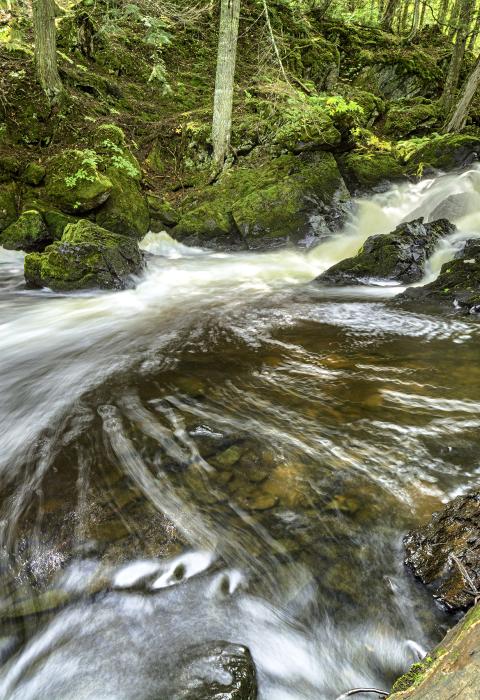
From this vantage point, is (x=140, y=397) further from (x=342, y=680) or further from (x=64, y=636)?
(x=342, y=680)

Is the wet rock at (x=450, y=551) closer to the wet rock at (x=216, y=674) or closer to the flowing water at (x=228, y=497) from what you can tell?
the flowing water at (x=228, y=497)

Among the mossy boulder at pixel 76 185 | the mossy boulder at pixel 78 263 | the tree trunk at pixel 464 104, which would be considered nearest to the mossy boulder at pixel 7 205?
the mossy boulder at pixel 76 185

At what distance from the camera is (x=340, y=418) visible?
3.63 meters

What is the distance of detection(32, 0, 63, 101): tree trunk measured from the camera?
940 centimetres

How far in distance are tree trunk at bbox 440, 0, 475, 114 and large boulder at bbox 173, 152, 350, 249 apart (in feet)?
24.1

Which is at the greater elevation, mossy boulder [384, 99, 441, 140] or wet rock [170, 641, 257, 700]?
mossy boulder [384, 99, 441, 140]

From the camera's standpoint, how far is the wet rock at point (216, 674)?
175 cm

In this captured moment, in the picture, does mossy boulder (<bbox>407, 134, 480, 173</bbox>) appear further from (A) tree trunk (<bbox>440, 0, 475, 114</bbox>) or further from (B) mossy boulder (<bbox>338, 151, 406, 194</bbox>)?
(A) tree trunk (<bbox>440, 0, 475, 114</bbox>)

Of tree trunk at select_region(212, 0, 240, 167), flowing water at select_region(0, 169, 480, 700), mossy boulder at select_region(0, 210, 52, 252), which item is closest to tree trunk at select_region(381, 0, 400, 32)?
tree trunk at select_region(212, 0, 240, 167)

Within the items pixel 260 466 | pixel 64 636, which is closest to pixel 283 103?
pixel 260 466

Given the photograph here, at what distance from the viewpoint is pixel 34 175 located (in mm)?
9094

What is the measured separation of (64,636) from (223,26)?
40.2 ft

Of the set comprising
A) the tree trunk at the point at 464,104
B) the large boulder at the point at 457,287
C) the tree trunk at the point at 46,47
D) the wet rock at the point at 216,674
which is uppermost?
the tree trunk at the point at 46,47

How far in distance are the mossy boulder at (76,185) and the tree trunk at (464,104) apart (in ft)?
34.8
